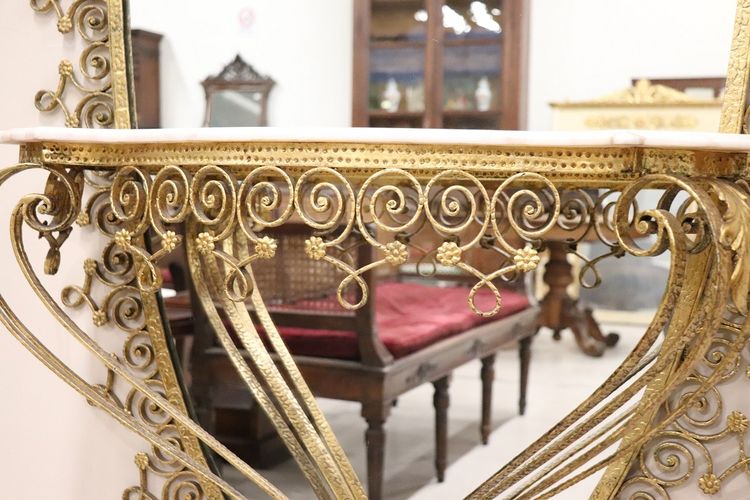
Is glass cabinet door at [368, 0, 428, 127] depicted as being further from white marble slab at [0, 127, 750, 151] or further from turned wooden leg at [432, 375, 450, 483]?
turned wooden leg at [432, 375, 450, 483]

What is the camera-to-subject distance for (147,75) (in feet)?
4.75

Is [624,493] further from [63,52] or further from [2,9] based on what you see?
[2,9]

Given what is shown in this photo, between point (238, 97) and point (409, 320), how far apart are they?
56 cm

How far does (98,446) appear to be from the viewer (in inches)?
55.5

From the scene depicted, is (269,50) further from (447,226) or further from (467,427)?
(467,427)

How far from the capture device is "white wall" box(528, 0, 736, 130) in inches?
47.9

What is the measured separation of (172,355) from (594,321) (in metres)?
0.79

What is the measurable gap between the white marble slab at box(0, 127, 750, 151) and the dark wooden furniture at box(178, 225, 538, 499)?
57cm

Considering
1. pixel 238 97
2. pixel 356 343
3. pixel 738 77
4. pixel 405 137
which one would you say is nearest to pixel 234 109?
pixel 238 97

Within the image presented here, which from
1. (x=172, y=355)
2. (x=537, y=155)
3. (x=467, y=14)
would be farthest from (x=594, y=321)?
(x=537, y=155)

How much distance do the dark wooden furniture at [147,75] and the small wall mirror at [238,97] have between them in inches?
3.1

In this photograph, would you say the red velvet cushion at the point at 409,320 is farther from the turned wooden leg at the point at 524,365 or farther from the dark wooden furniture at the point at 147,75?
the dark wooden furniture at the point at 147,75

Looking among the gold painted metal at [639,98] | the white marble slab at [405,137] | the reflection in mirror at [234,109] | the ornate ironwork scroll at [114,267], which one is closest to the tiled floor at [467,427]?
the ornate ironwork scroll at [114,267]

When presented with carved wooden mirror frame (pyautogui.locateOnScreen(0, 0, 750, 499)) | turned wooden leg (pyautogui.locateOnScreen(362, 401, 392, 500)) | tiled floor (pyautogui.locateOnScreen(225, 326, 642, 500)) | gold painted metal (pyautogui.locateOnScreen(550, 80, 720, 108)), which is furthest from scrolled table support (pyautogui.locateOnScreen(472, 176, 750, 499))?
tiled floor (pyautogui.locateOnScreen(225, 326, 642, 500))
